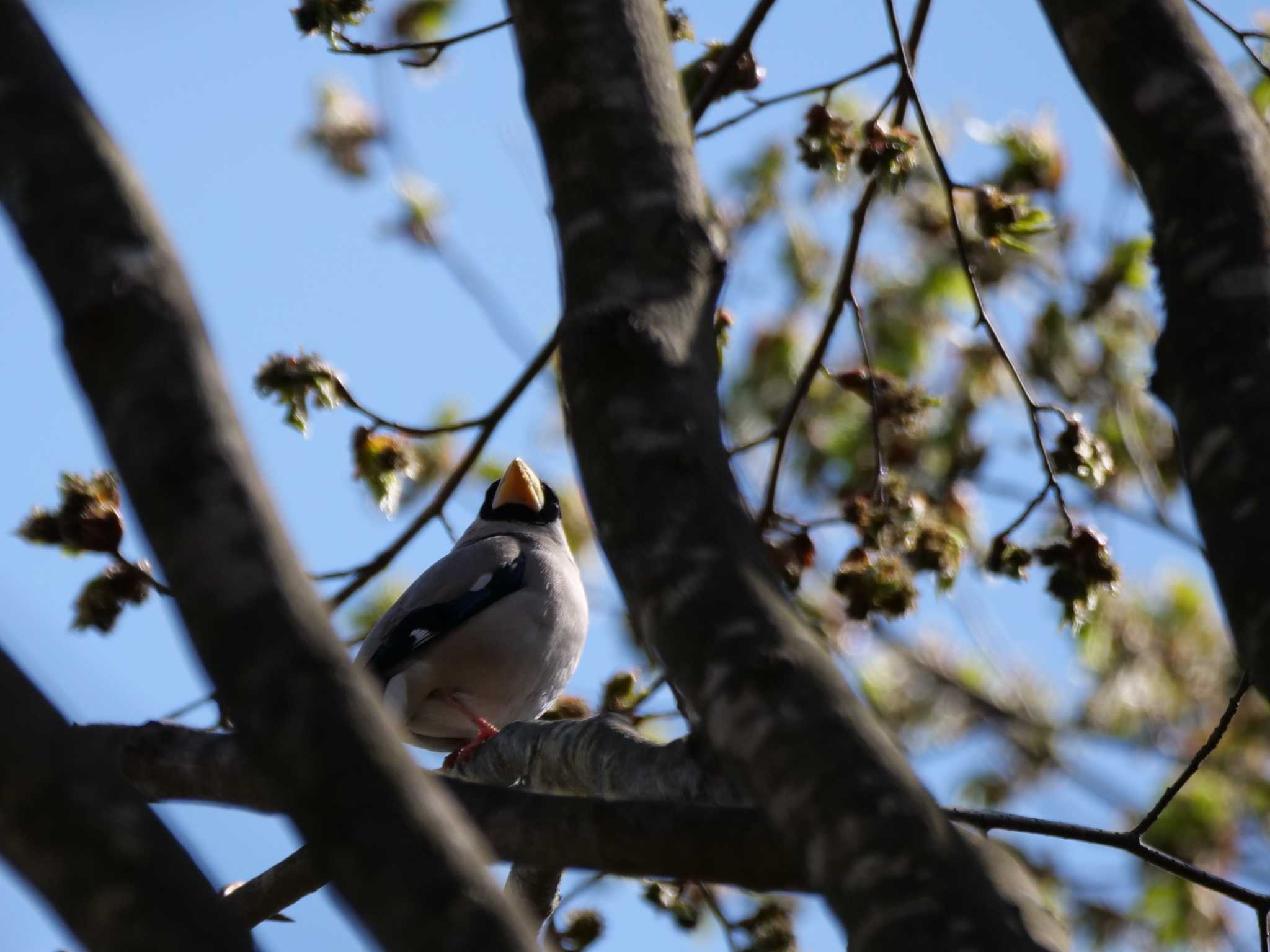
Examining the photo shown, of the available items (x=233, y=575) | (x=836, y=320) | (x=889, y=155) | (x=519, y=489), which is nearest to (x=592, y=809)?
(x=233, y=575)

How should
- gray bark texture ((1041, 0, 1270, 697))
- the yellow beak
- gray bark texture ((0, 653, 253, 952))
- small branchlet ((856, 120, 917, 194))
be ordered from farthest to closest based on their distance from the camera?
1. the yellow beak
2. small branchlet ((856, 120, 917, 194))
3. gray bark texture ((1041, 0, 1270, 697))
4. gray bark texture ((0, 653, 253, 952))

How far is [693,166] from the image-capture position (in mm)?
2434

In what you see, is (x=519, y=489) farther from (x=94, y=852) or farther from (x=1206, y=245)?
(x=94, y=852)

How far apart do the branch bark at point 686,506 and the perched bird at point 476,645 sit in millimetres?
3072

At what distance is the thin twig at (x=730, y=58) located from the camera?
391 cm

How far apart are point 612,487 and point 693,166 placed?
662 mm

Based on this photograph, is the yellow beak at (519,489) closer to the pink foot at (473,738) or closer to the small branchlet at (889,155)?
the pink foot at (473,738)

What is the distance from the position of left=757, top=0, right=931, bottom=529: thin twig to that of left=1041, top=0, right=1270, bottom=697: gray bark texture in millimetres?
1460

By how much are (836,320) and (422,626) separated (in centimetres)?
213

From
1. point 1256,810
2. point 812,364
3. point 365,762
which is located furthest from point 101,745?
point 1256,810

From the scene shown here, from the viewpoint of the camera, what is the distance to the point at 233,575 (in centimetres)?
155

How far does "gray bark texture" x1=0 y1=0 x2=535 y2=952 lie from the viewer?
1.49 metres

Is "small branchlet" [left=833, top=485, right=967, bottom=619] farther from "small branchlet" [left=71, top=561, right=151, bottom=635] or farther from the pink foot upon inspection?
"small branchlet" [left=71, top=561, right=151, bottom=635]

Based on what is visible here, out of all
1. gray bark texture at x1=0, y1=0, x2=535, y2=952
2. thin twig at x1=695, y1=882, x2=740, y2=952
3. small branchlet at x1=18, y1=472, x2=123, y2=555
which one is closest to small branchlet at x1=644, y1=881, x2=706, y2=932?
thin twig at x1=695, y1=882, x2=740, y2=952
